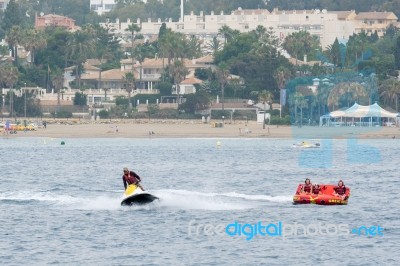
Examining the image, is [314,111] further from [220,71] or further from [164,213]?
[164,213]

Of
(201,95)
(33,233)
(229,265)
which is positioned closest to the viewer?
(229,265)

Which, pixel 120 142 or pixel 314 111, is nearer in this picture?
pixel 120 142

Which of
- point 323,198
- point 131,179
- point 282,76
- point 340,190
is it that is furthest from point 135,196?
point 282,76

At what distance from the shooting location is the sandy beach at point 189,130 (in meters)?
155

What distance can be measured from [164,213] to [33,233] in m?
8.27

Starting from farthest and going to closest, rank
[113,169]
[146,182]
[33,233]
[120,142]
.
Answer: [120,142] < [113,169] < [146,182] < [33,233]

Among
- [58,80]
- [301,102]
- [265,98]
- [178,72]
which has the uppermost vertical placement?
[178,72]

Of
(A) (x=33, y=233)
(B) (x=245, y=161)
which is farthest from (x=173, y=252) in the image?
(B) (x=245, y=161)

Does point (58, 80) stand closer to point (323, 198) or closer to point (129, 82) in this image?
point (129, 82)

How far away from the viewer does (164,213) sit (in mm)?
69750

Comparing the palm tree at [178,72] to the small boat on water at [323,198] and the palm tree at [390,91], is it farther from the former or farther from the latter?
the small boat on water at [323,198]

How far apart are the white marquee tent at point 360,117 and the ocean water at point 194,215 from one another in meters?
44.2

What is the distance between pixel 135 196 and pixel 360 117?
98530 millimetres

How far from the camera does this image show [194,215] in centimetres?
6925
